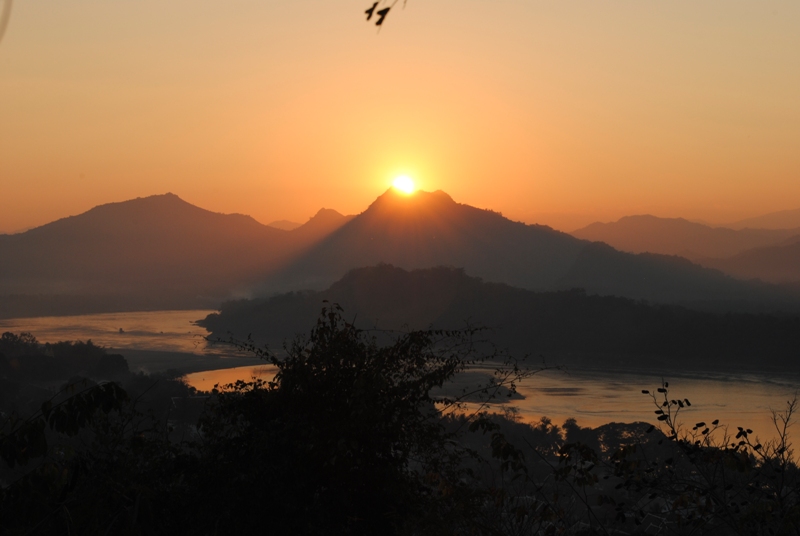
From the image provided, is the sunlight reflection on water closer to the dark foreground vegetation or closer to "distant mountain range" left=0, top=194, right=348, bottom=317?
"distant mountain range" left=0, top=194, right=348, bottom=317

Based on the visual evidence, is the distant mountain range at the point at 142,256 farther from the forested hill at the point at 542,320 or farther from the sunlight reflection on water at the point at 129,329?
the forested hill at the point at 542,320

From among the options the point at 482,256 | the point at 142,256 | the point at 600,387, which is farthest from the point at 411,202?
the point at 600,387

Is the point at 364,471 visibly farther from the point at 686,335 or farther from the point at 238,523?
the point at 686,335

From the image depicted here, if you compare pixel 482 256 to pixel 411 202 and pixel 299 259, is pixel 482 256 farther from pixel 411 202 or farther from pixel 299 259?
pixel 299 259

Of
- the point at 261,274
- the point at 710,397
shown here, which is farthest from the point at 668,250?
the point at 710,397

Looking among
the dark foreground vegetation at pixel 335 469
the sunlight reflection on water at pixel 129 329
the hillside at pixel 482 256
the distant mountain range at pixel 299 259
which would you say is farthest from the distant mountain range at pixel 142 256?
the dark foreground vegetation at pixel 335 469

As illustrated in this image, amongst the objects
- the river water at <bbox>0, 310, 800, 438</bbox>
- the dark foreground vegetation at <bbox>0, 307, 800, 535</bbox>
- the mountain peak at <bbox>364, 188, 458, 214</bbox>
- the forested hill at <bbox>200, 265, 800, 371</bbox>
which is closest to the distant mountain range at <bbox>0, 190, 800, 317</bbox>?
the mountain peak at <bbox>364, 188, 458, 214</bbox>
